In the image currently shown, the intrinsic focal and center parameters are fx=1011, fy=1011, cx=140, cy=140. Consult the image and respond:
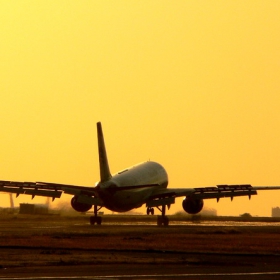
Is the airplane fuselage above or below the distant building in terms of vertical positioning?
below

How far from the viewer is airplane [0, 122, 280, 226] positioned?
91.1 m

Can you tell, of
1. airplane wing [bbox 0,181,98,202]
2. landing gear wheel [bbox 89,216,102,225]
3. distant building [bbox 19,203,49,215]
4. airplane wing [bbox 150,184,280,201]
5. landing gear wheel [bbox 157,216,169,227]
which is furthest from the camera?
distant building [bbox 19,203,49,215]

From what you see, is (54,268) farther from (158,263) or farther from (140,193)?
(140,193)

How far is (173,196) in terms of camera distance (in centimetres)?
9656

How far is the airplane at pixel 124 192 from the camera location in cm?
9106

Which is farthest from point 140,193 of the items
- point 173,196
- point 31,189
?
point 31,189

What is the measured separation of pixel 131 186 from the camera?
92.1 m

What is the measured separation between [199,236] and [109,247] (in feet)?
45.5

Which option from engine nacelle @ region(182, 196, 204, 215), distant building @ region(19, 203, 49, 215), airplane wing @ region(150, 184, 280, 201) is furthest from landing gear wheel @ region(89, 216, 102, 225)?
distant building @ region(19, 203, 49, 215)

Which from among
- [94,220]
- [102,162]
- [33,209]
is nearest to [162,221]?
[94,220]

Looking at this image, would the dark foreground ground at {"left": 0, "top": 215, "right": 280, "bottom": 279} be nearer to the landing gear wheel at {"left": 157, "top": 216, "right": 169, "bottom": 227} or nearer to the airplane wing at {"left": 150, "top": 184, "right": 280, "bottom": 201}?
the landing gear wheel at {"left": 157, "top": 216, "right": 169, "bottom": 227}

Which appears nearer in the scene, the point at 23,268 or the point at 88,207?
the point at 23,268

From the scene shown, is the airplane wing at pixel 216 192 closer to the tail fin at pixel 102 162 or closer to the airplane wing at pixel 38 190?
the airplane wing at pixel 38 190


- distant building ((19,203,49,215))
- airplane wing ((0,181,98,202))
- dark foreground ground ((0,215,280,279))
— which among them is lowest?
dark foreground ground ((0,215,280,279))
